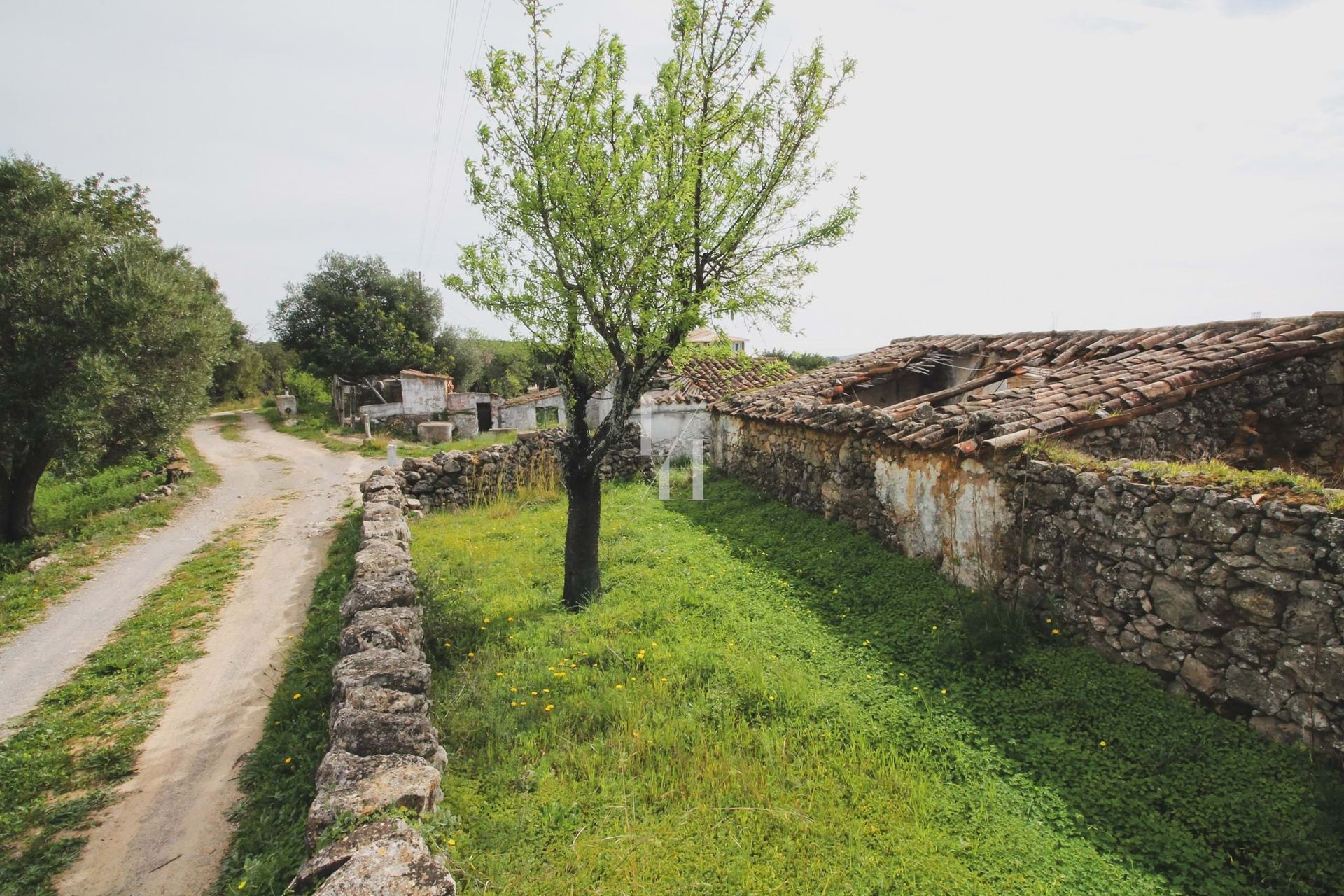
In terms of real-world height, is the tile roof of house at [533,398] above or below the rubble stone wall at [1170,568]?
above

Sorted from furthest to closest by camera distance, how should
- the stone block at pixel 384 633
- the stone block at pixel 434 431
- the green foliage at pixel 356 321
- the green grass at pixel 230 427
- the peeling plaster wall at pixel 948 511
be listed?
the green foliage at pixel 356 321 < the green grass at pixel 230 427 < the stone block at pixel 434 431 < the peeling plaster wall at pixel 948 511 < the stone block at pixel 384 633

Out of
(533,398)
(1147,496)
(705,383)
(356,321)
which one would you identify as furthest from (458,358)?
(1147,496)

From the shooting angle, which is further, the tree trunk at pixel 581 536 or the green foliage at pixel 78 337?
the green foliage at pixel 78 337

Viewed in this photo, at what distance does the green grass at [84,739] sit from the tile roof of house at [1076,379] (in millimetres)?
8115

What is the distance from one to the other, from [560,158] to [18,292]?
991cm

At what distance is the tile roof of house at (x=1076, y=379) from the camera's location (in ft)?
21.0

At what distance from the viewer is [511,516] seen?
1162 cm

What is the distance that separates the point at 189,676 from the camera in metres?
6.50

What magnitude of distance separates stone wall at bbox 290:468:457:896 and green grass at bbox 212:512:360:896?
1.77 feet

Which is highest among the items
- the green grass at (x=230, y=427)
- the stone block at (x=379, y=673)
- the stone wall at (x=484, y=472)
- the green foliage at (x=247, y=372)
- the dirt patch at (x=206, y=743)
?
the green foliage at (x=247, y=372)

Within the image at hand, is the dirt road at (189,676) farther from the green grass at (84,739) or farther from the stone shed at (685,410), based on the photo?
the stone shed at (685,410)

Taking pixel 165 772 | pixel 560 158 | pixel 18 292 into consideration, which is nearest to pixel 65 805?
pixel 165 772

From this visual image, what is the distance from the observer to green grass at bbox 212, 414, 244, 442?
80.6 feet

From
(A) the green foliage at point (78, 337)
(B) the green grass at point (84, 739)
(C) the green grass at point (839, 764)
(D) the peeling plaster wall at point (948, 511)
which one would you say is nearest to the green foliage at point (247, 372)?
(A) the green foliage at point (78, 337)
